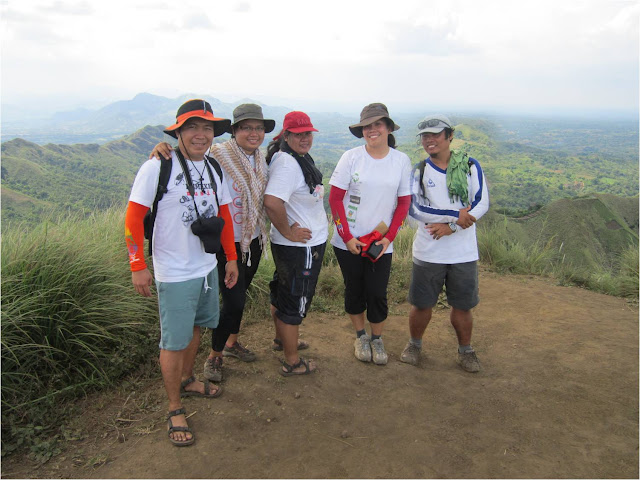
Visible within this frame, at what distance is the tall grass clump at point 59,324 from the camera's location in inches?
122

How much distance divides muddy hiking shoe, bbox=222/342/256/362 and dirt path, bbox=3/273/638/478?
0.09 m

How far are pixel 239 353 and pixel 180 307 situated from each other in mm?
1367

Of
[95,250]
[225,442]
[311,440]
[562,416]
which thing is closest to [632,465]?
[562,416]

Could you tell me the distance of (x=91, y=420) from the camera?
3.07 meters

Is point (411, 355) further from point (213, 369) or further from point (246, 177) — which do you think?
point (246, 177)

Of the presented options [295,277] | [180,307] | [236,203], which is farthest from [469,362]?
[180,307]

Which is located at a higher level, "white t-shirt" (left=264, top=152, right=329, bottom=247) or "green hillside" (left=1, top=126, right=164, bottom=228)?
"white t-shirt" (left=264, top=152, right=329, bottom=247)

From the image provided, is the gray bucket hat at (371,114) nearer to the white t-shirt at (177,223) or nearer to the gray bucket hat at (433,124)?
the gray bucket hat at (433,124)

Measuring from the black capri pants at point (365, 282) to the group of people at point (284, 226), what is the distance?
1cm

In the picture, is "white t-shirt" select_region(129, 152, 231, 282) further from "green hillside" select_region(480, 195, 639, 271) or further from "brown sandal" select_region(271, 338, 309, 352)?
"green hillside" select_region(480, 195, 639, 271)

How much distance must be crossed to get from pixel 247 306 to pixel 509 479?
10.7 feet

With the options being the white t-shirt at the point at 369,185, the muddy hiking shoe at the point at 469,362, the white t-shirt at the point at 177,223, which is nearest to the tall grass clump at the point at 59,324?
the white t-shirt at the point at 177,223

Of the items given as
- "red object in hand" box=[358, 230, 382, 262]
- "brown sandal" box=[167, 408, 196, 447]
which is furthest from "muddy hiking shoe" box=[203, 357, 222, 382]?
"red object in hand" box=[358, 230, 382, 262]

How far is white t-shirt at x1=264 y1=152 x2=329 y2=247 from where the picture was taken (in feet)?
10.5
